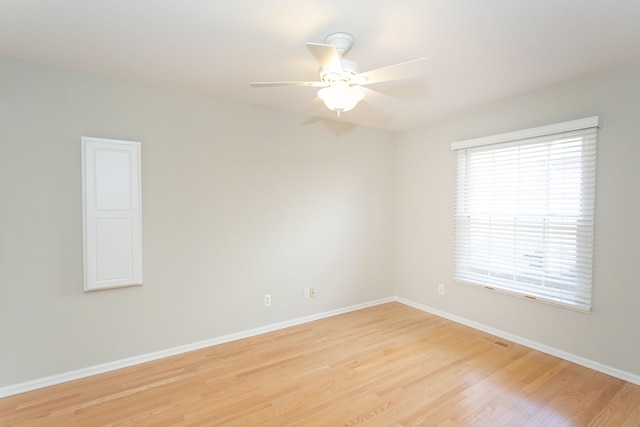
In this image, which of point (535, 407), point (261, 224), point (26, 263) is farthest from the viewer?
point (261, 224)

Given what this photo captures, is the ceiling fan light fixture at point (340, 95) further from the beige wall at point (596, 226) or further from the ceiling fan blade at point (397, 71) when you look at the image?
the beige wall at point (596, 226)

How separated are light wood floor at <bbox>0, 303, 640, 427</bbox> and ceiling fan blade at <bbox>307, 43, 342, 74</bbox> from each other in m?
2.20

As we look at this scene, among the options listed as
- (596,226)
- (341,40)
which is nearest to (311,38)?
(341,40)

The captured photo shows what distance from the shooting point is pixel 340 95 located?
193 centimetres

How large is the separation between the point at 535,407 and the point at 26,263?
382 cm

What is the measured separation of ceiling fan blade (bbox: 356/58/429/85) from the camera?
66.9 inches

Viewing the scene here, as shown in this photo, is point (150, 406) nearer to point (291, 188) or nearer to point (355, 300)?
point (291, 188)

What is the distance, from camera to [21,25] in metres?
1.85

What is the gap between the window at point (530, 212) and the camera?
2.63 metres

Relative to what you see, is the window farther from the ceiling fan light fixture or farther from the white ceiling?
the ceiling fan light fixture

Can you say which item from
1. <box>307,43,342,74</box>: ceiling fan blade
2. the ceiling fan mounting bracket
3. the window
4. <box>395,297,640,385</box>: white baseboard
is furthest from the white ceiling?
<box>395,297,640,385</box>: white baseboard

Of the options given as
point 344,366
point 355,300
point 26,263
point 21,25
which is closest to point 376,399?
point 344,366

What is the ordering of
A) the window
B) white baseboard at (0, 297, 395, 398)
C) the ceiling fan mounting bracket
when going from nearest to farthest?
the ceiling fan mounting bracket → white baseboard at (0, 297, 395, 398) → the window

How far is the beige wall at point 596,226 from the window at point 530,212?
9 centimetres
